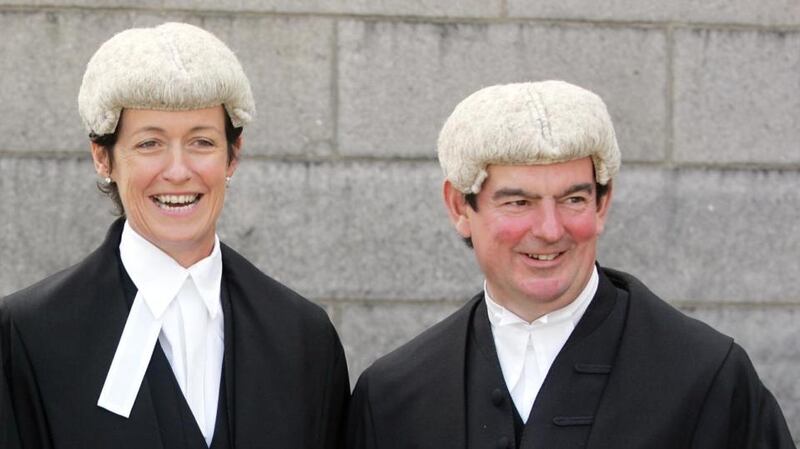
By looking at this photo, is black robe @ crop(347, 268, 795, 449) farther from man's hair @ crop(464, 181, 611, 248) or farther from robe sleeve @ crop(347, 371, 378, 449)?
man's hair @ crop(464, 181, 611, 248)

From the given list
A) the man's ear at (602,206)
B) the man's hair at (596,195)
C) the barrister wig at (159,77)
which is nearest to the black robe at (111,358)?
the barrister wig at (159,77)

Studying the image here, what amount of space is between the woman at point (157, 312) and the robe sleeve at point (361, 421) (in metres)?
0.09

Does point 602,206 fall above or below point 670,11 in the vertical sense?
below

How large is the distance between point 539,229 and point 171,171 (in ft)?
3.02

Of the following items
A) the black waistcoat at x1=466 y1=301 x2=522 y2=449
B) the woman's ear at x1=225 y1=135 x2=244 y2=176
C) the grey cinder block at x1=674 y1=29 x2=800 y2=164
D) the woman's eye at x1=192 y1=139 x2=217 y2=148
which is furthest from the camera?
the grey cinder block at x1=674 y1=29 x2=800 y2=164

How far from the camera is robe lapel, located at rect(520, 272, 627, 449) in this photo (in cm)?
392

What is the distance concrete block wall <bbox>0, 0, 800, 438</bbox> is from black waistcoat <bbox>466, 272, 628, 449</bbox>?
206 cm

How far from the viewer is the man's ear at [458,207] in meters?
4.14

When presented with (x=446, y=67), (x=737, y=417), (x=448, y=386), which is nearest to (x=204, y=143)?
(x=448, y=386)

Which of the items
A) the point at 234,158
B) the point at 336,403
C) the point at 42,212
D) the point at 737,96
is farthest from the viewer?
the point at 737,96

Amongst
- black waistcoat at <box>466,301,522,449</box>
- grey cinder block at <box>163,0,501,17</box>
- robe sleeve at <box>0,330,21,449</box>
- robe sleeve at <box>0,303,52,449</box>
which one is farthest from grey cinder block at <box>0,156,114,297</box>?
black waistcoat at <box>466,301,522,449</box>

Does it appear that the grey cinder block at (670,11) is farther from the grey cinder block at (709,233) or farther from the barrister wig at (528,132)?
the barrister wig at (528,132)

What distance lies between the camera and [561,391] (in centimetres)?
397

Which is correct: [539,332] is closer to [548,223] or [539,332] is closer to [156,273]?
[548,223]
